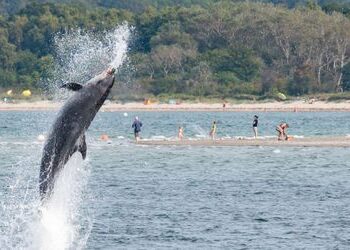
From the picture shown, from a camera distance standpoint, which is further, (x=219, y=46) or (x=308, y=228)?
(x=219, y=46)

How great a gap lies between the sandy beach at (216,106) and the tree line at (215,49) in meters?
2.37

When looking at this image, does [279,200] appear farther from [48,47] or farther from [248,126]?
[48,47]

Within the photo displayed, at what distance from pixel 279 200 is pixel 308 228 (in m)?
7.33

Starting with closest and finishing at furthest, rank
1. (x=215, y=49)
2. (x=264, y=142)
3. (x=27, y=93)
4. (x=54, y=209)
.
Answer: (x=54, y=209) → (x=264, y=142) → (x=27, y=93) → (x=215, y=49)

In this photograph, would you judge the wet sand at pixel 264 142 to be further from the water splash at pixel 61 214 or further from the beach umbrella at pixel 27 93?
the beach umbrella at pixel 27 93

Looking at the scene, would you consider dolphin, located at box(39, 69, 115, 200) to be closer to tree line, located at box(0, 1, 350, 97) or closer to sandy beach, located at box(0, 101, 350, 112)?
sandy beach, located at box(0, 101, 350, 112)

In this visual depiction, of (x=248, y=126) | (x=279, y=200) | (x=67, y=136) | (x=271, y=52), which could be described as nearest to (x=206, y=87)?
(x=271, y=52)

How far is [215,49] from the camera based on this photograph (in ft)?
524

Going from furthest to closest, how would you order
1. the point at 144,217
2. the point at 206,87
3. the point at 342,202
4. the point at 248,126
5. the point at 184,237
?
1. the point at 206,87
2. the point at 248,126
3. the point at 342,202
4. the point at 144,217
5. the point at 184,237

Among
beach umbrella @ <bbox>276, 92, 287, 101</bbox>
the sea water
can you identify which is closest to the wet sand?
the sea water

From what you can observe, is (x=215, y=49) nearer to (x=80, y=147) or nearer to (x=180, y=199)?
(x=180, y=199)

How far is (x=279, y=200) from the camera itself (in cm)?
4491

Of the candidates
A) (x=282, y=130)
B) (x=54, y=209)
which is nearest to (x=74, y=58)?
(x=282, y=130)

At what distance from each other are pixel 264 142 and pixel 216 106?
76620mm
